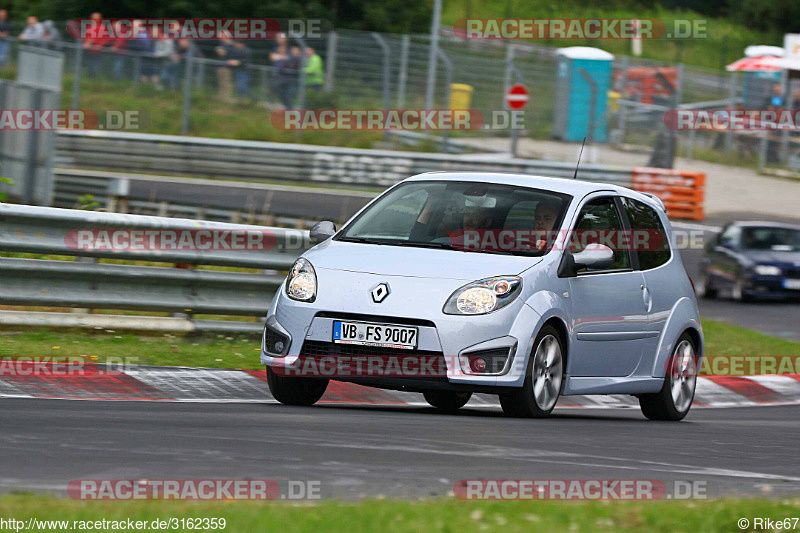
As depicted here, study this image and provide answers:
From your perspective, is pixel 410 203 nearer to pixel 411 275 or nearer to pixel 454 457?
pixel 411 275

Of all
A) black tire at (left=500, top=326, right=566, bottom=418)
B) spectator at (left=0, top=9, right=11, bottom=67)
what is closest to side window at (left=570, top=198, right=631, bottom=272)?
black tire at (left=500, top=326, right=566, bottom=418)

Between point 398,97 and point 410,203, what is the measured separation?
876 inches

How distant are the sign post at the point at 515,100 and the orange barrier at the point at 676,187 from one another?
3166mm

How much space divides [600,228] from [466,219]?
105 cm

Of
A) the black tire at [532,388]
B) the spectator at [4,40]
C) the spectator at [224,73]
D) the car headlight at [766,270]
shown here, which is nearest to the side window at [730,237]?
the car headlight at [766,270]

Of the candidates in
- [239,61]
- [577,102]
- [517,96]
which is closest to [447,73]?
[517,96]

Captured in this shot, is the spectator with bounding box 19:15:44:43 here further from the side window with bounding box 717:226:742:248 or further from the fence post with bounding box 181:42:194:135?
the side window with bounding box 717:226:742:248

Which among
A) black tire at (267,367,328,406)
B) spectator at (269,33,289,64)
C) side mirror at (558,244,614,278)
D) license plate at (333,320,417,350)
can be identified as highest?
spectator at (269,33,289,64)

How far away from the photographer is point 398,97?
103ft

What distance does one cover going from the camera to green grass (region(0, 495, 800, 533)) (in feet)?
15.6

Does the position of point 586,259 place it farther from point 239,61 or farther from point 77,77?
point 77,77

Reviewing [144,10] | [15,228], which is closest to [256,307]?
[15,228]

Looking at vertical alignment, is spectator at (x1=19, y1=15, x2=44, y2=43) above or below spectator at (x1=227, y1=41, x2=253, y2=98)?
above

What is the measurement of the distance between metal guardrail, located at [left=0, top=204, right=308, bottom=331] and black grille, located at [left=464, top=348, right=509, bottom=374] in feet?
11.8
